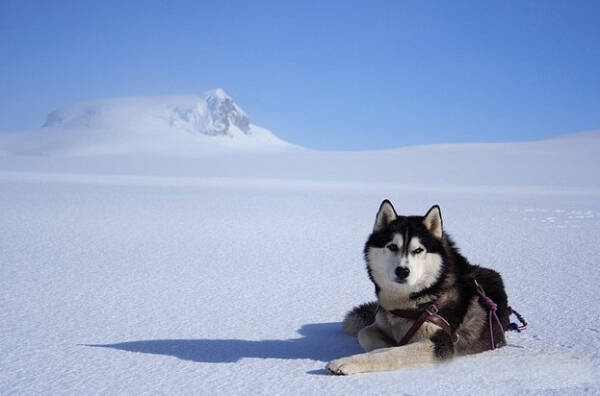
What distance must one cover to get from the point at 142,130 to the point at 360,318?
10137cm

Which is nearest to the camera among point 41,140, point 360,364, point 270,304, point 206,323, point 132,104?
point 360,364

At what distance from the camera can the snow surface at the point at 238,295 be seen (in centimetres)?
306

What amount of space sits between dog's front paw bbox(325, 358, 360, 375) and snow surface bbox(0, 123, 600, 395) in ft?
0.22

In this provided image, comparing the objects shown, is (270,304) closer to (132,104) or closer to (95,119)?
(95,119)

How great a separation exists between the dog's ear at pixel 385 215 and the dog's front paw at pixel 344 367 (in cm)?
90

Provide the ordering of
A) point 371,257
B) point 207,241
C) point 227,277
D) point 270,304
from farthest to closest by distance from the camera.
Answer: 1. point 207,241
2. point 227,277
3. point 270,304
4. point 371,257

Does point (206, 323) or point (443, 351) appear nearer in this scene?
point (443, 351)

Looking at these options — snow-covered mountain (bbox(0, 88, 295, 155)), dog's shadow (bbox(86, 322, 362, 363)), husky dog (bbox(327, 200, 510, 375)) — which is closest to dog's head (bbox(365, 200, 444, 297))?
husky dog (bbox(327, 200, 510, 375))

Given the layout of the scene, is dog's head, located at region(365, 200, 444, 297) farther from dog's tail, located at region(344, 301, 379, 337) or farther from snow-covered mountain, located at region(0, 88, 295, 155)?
snow-covered mountain, located at region(0, 88, 295, 155)

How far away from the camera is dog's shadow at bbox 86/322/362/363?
11.6 feet

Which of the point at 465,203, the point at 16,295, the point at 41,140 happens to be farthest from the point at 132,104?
the point at 16,295

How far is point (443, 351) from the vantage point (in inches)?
124

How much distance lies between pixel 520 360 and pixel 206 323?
8.29ft

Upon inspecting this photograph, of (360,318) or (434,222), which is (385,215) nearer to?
(434,222)
